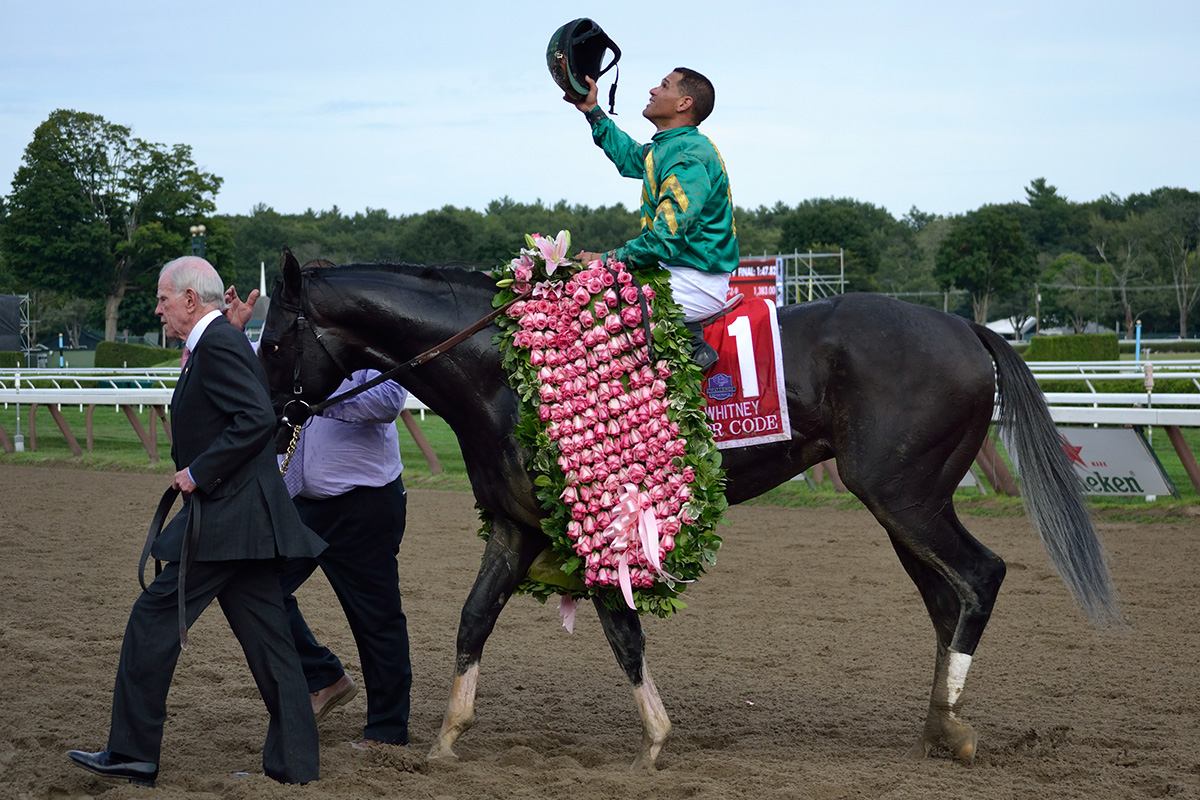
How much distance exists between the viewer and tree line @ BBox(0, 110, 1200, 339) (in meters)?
42.0

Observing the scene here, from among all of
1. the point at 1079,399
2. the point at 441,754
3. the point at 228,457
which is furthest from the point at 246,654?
the point at 1079,399

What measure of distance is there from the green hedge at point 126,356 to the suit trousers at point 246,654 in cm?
2996

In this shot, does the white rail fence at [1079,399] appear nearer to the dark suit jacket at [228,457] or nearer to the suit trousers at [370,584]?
the suit trousers at [370,584]

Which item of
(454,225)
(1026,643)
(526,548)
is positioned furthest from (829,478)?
(454,225)

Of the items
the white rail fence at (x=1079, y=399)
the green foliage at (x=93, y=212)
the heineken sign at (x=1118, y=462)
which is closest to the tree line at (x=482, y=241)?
the green foliage at (x=93, y=212)

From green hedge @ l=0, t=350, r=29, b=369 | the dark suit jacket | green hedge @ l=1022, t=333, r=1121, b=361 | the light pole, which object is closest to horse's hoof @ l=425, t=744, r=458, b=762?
the dark suit jacket

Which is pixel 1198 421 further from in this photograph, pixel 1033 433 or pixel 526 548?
pixel 526 548

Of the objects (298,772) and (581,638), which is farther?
(581,638)

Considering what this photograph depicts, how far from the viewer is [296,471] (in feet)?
13.3

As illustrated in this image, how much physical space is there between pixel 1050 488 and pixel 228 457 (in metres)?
2.97

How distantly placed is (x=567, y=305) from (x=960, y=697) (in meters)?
1.92

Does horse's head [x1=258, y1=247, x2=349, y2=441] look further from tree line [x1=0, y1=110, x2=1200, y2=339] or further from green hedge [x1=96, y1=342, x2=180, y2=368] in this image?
green hedge [x1=96, y1=342, x2=180, y2=368]

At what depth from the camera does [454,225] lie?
6175 cm

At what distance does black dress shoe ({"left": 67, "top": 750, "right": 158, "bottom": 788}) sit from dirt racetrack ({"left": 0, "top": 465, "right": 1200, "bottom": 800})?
5cm
